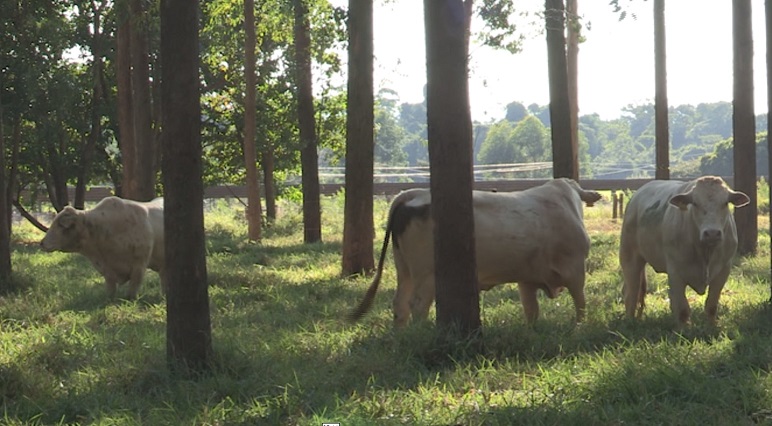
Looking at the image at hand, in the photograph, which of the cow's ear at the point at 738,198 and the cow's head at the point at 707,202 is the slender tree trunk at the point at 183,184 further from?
the cow's ear at the point at 738,198

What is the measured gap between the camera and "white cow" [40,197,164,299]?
13102mm

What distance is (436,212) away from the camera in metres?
7.50

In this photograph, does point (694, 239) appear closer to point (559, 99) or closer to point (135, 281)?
point (559, 99)

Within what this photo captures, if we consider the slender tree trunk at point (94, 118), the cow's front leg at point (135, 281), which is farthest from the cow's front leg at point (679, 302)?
the slender tree trunk at point (94, 118)

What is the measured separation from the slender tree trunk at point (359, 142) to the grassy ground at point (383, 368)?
3369 mm

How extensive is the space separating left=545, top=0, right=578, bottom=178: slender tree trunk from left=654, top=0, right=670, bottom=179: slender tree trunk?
5.94m

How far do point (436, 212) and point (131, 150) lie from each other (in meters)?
13.5

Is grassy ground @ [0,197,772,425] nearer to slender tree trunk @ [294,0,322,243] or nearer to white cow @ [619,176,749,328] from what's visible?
white cow @ [619,176,749,328]

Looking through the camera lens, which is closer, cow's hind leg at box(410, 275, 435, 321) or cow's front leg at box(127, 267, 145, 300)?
cow's hind leg at box(410, 275, 435, 321)

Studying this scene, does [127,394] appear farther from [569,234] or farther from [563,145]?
[563,145]

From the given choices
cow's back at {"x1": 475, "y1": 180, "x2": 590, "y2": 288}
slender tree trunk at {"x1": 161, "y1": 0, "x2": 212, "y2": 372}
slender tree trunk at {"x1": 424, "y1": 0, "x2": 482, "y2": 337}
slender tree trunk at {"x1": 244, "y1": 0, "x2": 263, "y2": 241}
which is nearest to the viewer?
slender tree trunk at {"x1": 161, "y1": 0, "x2": 212, "y2": 372}

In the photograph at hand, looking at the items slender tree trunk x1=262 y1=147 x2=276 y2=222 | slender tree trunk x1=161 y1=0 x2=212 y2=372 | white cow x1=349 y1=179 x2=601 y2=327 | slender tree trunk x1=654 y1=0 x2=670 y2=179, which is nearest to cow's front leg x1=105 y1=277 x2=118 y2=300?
white cow x1=349 y1=179 x2=601 y2=327

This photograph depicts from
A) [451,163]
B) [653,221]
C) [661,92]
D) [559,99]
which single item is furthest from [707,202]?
[661,92]

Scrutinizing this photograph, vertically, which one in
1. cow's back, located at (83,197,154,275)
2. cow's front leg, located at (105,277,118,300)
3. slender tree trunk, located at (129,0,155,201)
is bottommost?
cow's front leg, located at (105,277,118,300)
